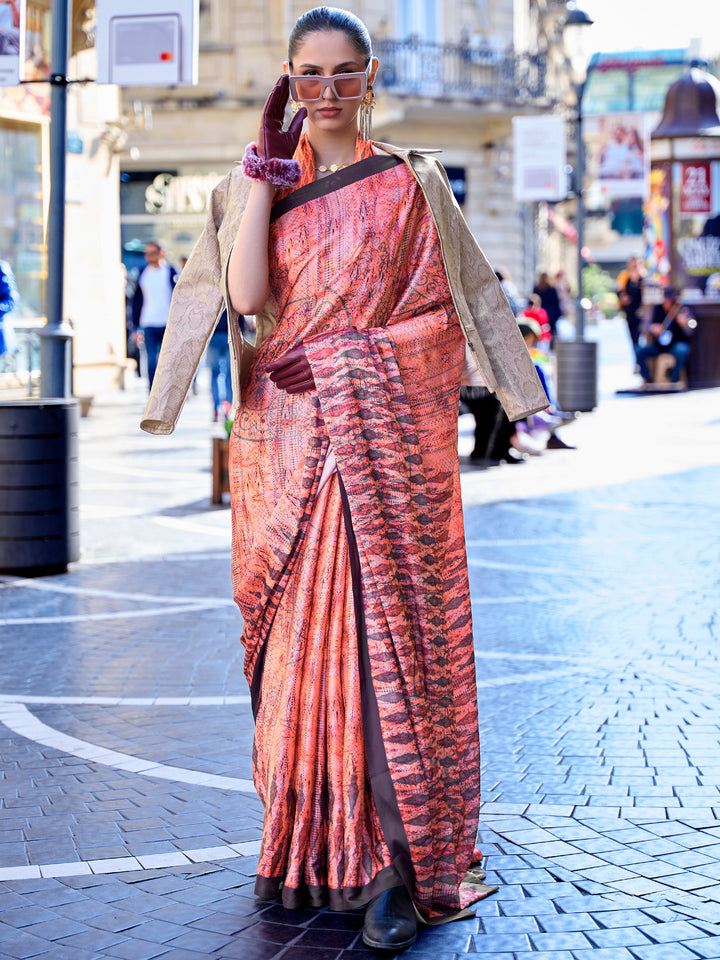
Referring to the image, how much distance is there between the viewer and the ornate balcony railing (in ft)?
99.8

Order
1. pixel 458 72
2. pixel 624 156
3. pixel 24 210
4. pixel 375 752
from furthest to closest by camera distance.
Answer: pixel 458 72
pixel 624 156
pixel 24 210
pixel 375 752

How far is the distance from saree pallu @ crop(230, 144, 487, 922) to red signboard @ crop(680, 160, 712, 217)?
67.2 feet

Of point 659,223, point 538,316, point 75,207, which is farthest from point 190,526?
point 659,223

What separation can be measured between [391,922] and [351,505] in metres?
0.92

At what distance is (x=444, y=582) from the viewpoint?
3.40 m

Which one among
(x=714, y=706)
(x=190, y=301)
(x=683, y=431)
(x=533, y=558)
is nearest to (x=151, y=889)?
(x=190, y=301)

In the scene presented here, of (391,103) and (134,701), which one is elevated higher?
(391,103)

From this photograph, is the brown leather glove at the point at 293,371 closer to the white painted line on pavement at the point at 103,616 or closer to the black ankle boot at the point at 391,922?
the black ankle boot at the point at 391,922

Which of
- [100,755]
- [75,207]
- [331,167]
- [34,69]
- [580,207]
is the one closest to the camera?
[331,167]

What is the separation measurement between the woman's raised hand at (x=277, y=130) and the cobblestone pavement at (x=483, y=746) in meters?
1.75

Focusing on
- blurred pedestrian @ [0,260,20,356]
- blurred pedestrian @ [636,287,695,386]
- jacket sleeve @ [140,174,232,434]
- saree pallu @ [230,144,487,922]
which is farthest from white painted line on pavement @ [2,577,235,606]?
blurred pedestrian @ [636,287,695,386]

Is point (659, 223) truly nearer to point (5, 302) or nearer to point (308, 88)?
point (5, 302)

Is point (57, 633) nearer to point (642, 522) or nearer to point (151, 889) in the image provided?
point (151, 889)

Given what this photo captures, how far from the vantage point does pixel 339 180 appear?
3.29m
